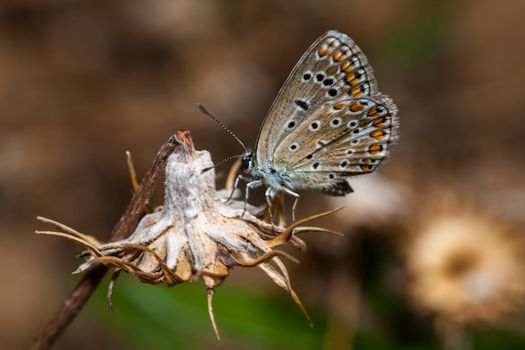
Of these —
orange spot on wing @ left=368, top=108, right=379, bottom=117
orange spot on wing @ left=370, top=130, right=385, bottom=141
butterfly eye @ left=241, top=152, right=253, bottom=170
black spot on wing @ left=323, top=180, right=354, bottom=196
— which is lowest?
butterfly eye @ left=241, top=152, right=253, bottom=170

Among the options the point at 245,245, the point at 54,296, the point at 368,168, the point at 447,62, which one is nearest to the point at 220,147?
the point at 54,296

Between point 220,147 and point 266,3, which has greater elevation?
point 266,3

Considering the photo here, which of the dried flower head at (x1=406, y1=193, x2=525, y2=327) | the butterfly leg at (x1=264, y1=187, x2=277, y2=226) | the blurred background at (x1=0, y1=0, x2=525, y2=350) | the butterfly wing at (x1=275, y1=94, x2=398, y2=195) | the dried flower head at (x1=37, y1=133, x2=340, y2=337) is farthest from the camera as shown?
the blurred background at (x1=0, y1=0, x2=525, y2=350)

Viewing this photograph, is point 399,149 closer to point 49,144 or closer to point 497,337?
point 497,337

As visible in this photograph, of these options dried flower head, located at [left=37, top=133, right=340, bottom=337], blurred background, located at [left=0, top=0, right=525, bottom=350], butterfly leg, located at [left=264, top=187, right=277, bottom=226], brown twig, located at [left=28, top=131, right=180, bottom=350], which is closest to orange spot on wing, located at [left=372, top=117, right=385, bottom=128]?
butterfly leg, located at [left=264, top=187, right=277, bottom=226]

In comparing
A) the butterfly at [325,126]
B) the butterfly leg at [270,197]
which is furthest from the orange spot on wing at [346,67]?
the butterfly leg at [270,197]

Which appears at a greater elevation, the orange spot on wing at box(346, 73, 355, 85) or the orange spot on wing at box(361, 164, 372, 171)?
the orange spot on wing at box(346, 73, 355, 85)

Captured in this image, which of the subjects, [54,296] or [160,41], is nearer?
[54,296]

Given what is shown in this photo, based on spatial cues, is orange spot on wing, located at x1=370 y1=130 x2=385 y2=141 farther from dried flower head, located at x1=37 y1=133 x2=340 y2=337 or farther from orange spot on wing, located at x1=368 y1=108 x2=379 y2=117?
dried flower head, located at x1=37 y1=133 x2=340 y2=337
